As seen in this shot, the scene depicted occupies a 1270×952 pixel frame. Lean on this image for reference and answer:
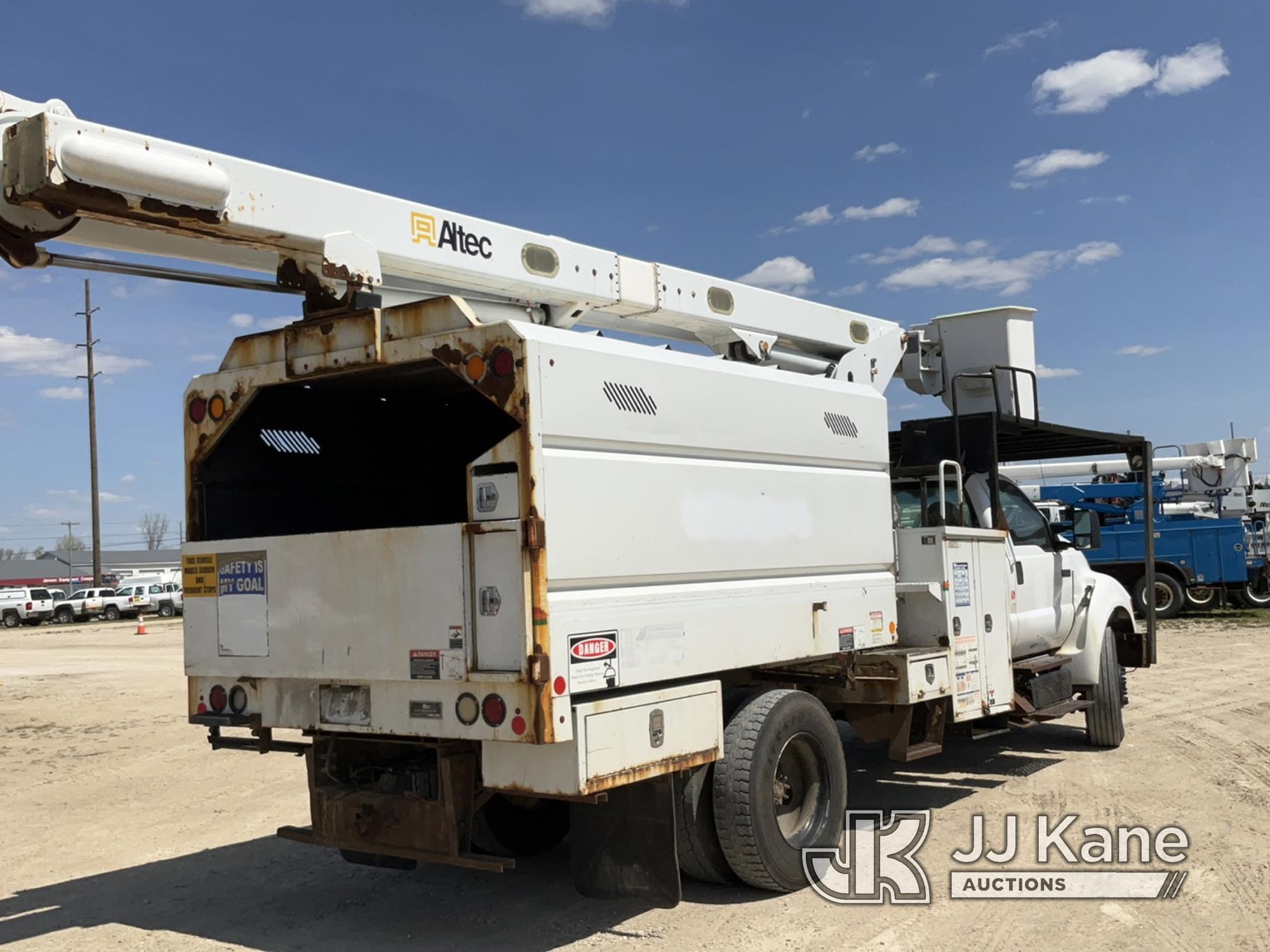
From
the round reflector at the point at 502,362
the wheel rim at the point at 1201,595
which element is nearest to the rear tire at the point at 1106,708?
the round reflector at the point at 502,362

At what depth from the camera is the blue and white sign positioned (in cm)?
548

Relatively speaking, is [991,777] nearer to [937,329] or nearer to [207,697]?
[937,329]

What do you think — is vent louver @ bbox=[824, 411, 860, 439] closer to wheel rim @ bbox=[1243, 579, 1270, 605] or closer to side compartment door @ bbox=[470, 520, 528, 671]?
side compartment door @ bbox=[470, 520, 528, 671]

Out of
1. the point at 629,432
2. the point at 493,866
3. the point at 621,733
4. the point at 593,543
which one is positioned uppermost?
the point at 629,432

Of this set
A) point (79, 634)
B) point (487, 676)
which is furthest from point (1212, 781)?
point (79, 634)

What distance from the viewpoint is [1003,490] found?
9023 millimetres

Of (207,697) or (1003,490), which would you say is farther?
(1003,490)

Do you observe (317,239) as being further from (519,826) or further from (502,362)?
(519,826)

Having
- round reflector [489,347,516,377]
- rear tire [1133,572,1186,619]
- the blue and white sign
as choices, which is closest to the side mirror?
round reflector [489,347,516,377]

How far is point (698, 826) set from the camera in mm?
5551

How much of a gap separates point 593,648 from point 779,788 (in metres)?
1.80

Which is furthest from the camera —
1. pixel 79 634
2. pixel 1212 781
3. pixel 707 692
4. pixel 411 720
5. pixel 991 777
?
pixel 79 634

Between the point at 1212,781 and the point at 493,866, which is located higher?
the point at 493,866

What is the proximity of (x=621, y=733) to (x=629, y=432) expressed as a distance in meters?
1.28
